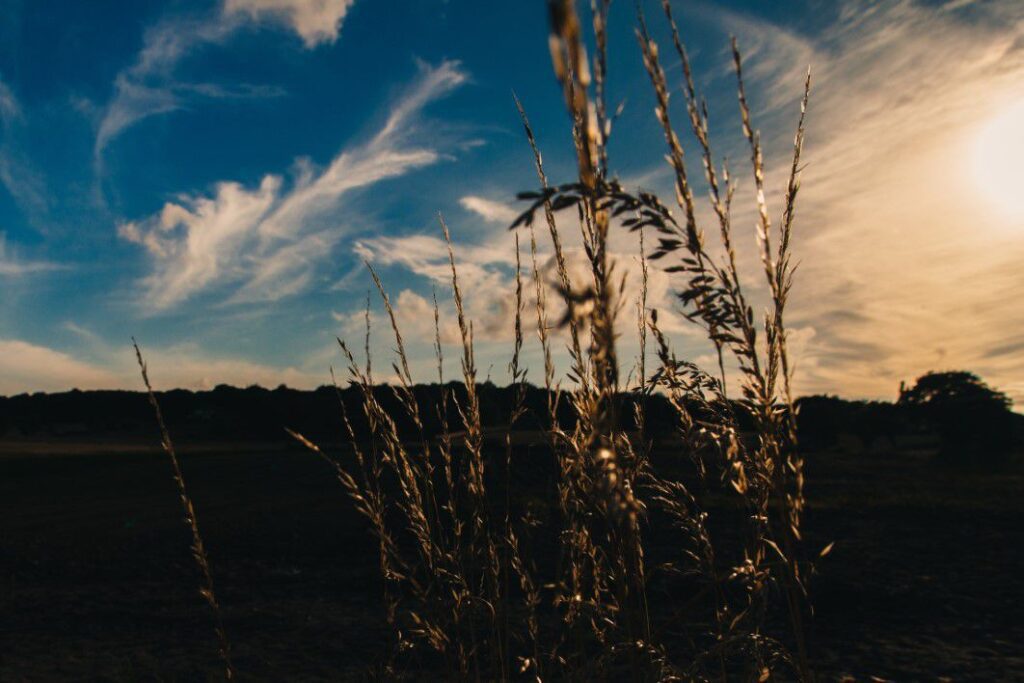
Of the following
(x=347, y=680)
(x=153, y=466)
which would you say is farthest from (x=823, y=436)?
(x=347, y=680)

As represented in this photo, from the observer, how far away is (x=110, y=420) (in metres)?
41.9

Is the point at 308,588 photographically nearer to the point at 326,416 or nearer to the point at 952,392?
the point at 326,416

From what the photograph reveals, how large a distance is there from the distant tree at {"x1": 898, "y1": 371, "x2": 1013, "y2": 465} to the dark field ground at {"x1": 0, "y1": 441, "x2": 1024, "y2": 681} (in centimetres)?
1021

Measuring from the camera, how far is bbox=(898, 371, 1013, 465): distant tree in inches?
840

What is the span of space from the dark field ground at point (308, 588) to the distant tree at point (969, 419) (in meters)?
10.2

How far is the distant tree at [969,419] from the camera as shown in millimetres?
21344

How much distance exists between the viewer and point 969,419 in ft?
74.1

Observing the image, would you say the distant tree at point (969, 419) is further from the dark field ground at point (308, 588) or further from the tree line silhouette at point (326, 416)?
the dark field ground at point (308, 588)

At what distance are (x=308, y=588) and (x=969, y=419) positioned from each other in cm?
2460

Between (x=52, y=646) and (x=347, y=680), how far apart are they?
2.86 meters

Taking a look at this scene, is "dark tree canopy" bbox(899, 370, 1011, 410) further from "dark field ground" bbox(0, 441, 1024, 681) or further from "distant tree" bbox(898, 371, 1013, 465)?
"dark field ground" bbox(0, 441, 1024, 681)

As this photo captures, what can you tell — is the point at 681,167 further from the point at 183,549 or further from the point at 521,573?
the point at 183,549

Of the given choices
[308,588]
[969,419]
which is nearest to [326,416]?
[308,588]

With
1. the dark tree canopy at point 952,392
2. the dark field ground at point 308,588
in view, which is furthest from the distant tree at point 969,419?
the dark field ground at point 308,588
